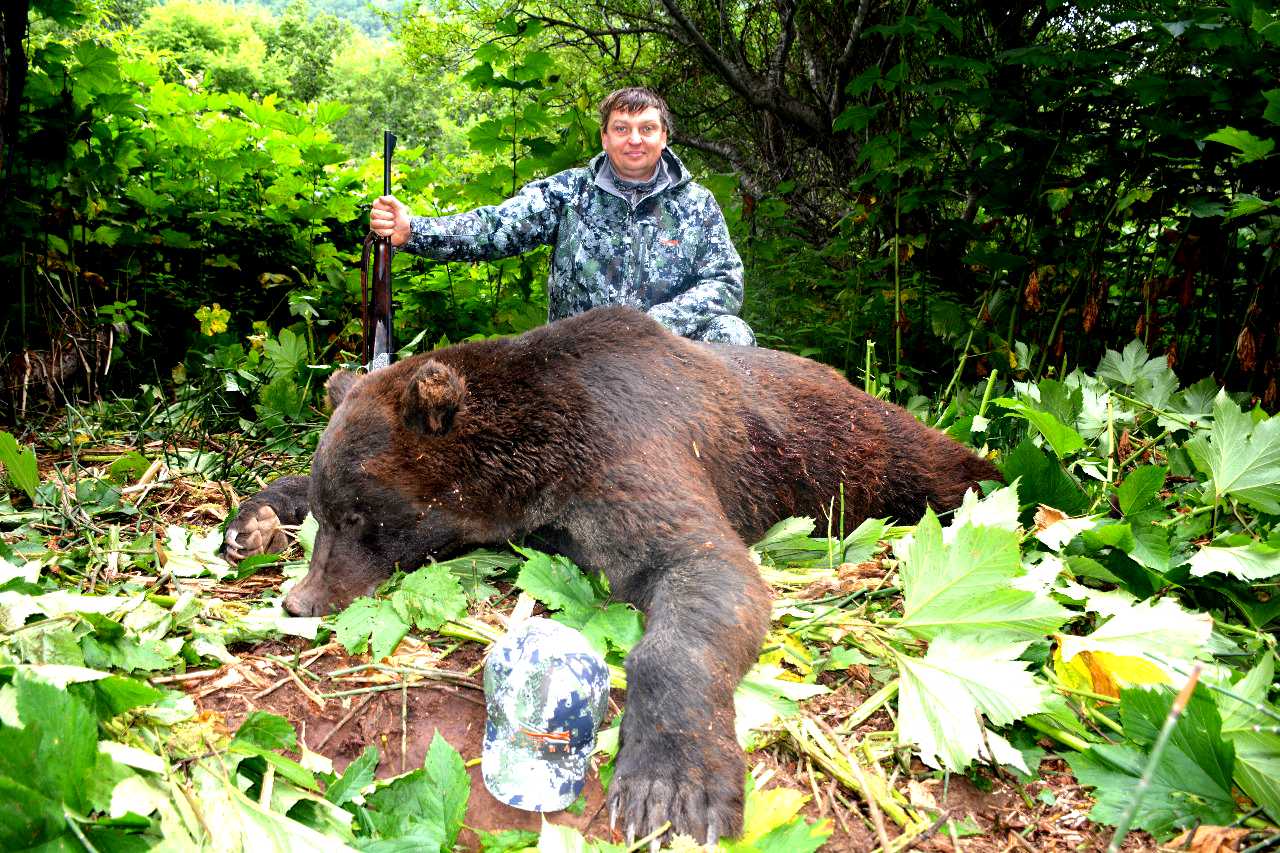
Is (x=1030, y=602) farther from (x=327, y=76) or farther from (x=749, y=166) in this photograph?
(x=327, y=76)

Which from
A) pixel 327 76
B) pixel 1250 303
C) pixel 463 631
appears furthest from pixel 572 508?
pixel 327 76

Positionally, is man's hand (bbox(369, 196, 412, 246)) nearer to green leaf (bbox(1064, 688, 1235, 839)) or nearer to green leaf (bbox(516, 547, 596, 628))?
green leaf (bbox(516, 547, 596, 628))

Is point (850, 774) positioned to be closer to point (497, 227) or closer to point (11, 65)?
point (497, 227)

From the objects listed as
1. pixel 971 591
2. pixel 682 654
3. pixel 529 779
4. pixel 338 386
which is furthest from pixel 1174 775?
pixel 338 386

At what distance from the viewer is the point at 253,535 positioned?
139 inches

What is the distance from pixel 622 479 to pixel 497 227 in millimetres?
2827

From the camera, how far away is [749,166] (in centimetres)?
1029

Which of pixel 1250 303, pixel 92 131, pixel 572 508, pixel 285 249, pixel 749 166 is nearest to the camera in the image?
pixel 572 508

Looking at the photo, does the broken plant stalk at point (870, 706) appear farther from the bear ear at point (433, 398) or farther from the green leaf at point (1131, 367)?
the green leaf at point (1131, 367)

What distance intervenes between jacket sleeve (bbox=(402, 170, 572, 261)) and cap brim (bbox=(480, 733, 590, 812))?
370cm

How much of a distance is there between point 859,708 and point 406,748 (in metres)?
1.20

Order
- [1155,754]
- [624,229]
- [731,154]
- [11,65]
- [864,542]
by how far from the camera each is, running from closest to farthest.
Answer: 1. [1155,754]
2. [864,542]
3. [11,65]
4. [624,229]
5. [731,154]

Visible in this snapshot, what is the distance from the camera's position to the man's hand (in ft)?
16.1

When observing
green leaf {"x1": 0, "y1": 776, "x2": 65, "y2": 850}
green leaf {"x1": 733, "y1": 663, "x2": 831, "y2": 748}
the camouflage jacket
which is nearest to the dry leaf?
green leaf {"x1": 733, "y1": 663, "x2": 831, "y2": 748}
